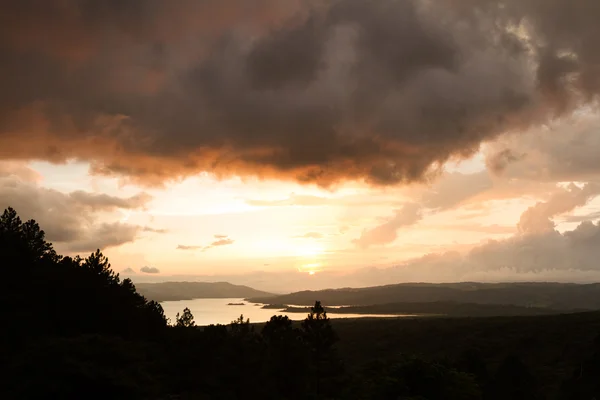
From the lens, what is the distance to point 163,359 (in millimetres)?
42469

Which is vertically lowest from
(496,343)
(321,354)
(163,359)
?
(496,343)

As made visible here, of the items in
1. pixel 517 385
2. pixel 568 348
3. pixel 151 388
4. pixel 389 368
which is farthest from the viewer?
pixel 568 348

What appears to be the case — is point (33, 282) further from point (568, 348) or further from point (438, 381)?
point (568, 348)

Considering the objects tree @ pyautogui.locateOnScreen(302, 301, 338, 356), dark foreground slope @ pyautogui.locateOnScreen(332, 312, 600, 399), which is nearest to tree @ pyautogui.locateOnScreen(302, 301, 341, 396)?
tree @ pyautogui.locateOnScreen(302, 301, 338, 356)

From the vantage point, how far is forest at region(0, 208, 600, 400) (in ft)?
100

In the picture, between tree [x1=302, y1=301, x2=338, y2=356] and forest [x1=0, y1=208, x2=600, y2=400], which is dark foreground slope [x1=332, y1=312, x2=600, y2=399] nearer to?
forest [x1=0, y1=208, x2=600, y2=400]

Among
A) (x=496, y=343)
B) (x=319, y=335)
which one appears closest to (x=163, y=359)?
(x=319, y=335)

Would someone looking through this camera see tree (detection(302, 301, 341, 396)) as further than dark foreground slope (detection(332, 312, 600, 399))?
No

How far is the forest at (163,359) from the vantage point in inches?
1204

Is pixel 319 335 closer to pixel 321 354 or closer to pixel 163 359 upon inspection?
pixel 321 354

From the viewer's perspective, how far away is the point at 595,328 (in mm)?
98312

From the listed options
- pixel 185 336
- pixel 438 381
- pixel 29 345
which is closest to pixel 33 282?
pixel 29 345

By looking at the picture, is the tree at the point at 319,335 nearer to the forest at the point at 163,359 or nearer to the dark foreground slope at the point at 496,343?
the forest at the point at 163,359

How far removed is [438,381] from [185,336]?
23.5 metres
